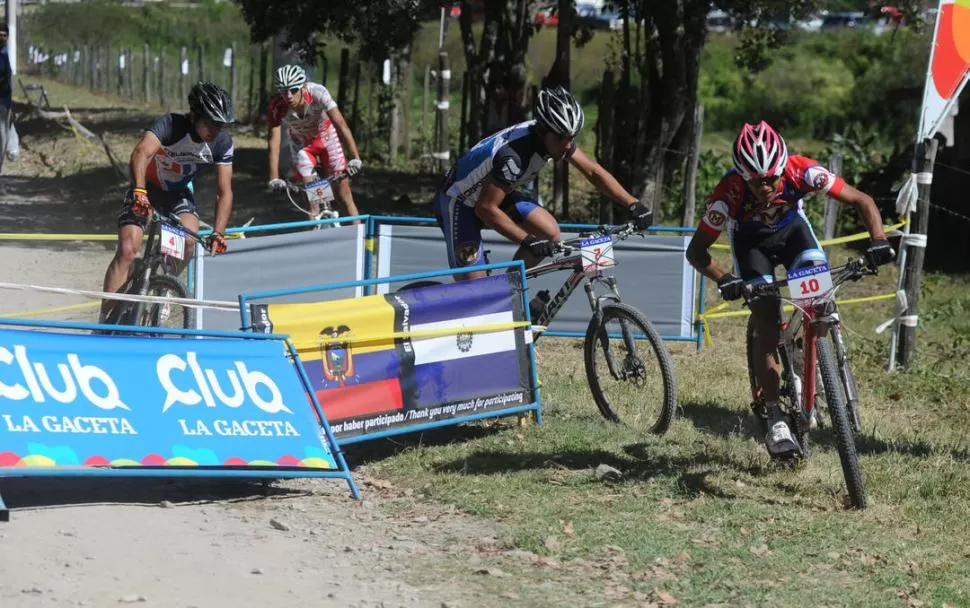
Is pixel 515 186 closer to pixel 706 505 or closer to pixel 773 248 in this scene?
pixel 773 248

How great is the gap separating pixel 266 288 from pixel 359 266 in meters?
0.82

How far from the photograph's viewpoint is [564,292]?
8.71 metres

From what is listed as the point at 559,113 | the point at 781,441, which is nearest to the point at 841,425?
the point at 781,441

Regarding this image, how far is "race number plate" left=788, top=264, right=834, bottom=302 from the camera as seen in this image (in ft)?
22.8

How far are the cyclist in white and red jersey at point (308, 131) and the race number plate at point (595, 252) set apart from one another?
11.9 feet

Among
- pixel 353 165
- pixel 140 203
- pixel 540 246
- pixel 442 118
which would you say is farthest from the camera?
pixel 442 118

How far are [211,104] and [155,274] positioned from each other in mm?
1230

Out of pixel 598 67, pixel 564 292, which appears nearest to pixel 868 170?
pixel 564 292

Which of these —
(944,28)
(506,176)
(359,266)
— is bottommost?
(359,266)

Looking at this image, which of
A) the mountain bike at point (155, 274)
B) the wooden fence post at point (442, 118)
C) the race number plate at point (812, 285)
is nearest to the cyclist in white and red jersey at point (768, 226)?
the race number plate at point (812, 285)

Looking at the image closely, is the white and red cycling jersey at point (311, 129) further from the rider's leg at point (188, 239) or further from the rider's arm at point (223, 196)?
the rider's arm at point (223, 196)

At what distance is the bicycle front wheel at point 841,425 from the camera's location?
6.73 metres

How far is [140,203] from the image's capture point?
28.9ft

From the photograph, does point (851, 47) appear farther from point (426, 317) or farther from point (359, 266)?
point (426, 317)
